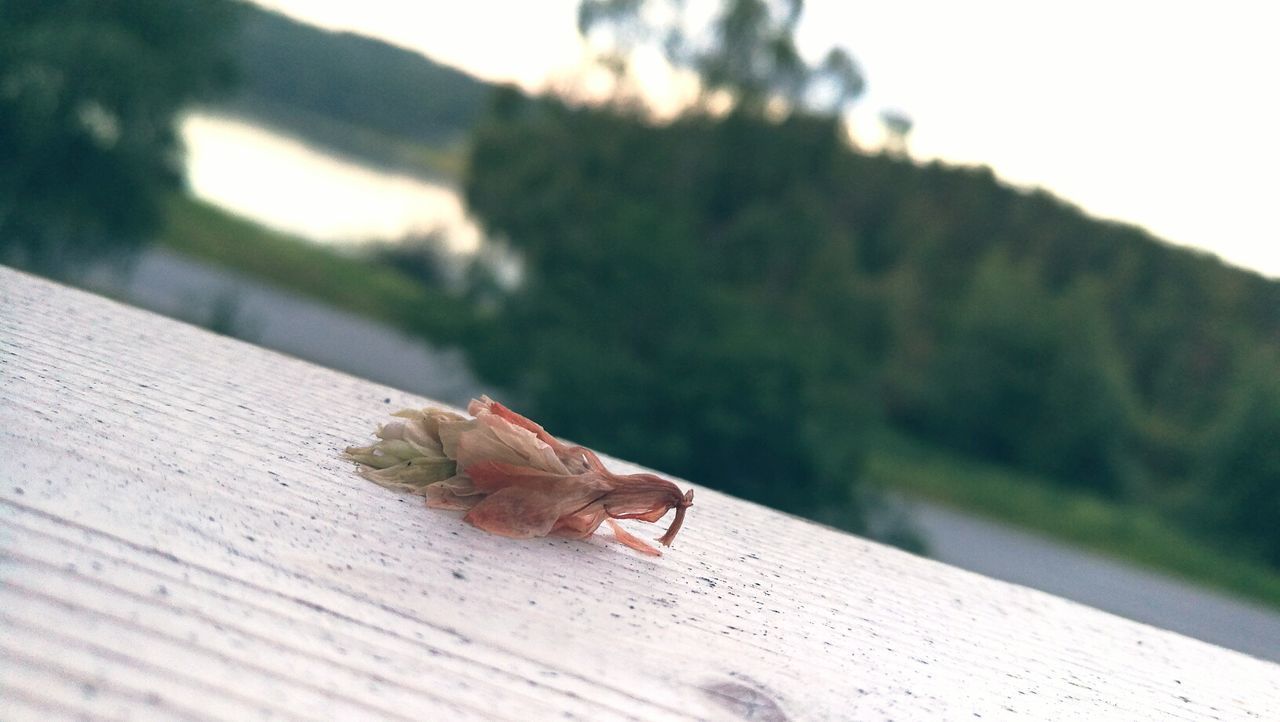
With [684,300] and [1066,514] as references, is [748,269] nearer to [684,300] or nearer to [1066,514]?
[684,300]

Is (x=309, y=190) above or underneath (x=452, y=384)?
above

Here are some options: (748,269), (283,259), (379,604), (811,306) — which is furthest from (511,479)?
(283,259)

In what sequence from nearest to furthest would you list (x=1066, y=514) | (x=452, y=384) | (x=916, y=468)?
(x=452, y=384)
(x=1066, y=514)
(x=916, y=468)

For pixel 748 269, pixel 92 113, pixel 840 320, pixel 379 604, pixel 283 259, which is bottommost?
pixel 379 604

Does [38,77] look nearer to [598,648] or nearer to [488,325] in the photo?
[488,325]

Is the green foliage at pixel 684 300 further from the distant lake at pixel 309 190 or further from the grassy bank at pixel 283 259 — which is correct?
the grassy bank at pixel 283 259

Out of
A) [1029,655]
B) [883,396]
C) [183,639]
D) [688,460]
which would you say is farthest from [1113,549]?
[183,639]
